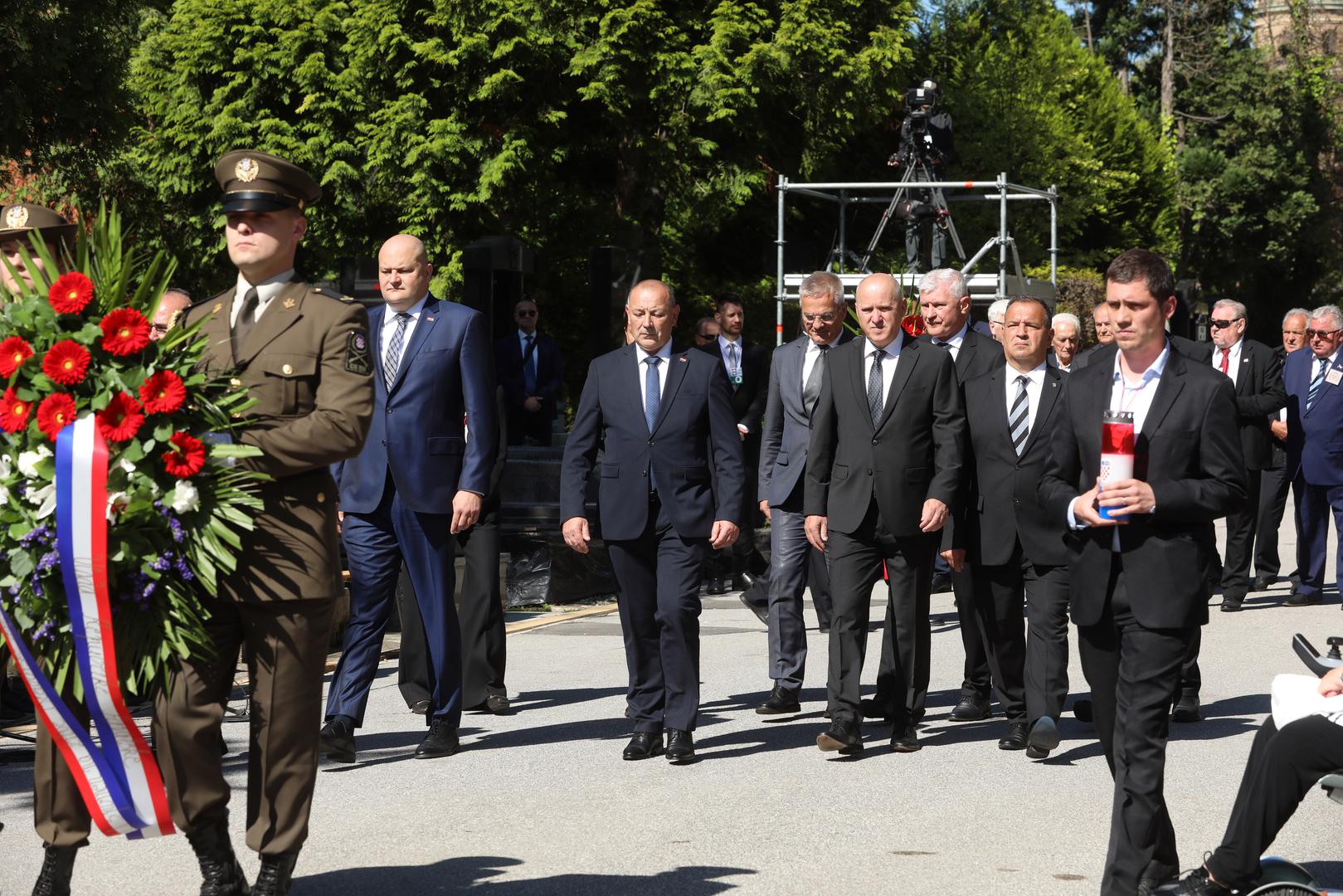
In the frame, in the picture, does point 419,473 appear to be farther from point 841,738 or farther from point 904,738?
point 904,738

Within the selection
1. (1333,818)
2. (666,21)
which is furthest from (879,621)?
(666,21)

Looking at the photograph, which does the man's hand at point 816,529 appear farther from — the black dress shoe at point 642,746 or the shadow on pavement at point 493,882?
the shadow on pavement at point 493,882

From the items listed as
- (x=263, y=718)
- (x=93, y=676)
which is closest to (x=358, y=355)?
(x=263, y=718)

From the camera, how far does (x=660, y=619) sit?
Result: 7746mm

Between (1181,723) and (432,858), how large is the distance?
4227 mm

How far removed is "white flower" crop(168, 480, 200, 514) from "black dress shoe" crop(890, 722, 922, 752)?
14.0 feet

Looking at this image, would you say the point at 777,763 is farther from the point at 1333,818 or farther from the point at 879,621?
the point at 879,621

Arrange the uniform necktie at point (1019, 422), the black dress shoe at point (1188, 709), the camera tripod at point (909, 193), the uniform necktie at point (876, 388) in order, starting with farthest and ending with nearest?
the camera tripod at point (909, 193), the black dress shoe at point (1188, 709), the uniform necktie at point (1019, 422), the uniform necktie at point (876, 388)

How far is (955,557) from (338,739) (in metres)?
2.97

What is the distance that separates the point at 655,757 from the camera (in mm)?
7711

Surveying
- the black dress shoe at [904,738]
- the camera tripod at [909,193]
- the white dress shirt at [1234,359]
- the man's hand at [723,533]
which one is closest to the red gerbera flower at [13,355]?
the man's hand at [723,533]

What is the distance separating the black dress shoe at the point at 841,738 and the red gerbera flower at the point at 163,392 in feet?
12.8

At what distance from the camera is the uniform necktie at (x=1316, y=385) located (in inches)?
509

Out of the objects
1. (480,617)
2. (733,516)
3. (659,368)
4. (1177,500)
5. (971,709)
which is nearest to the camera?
(1177,500)
